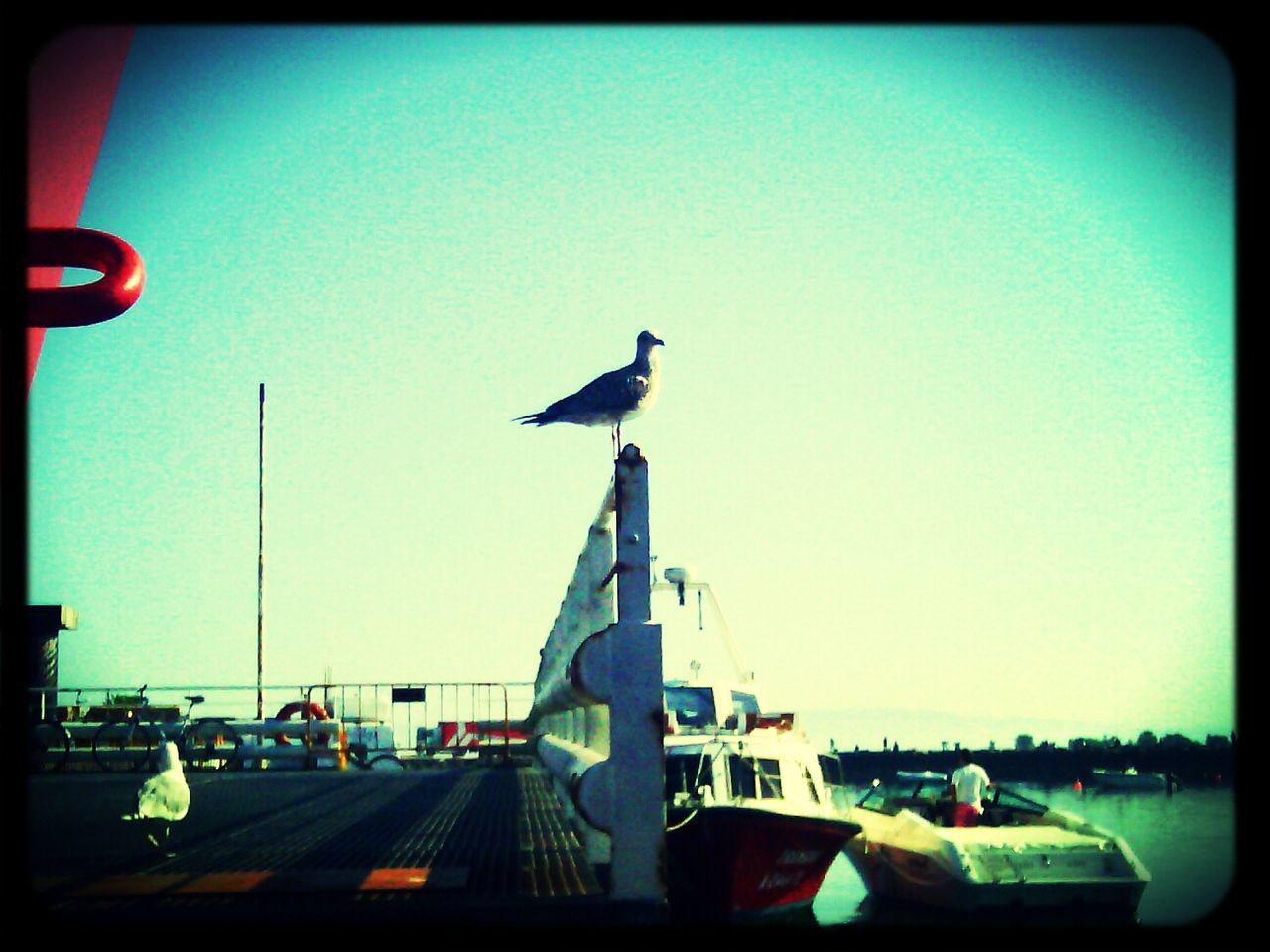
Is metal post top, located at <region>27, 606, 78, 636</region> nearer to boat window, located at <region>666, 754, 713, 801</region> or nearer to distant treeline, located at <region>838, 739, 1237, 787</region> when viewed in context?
boat window, located at <region>666, 754, 713, 801</region>

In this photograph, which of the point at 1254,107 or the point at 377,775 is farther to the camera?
the point at 377,775

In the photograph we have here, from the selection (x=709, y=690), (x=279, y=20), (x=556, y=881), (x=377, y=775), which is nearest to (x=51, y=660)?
(x=377, y=775)

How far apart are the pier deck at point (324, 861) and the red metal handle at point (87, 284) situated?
3335 millimetres

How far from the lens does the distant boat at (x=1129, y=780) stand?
76062mm

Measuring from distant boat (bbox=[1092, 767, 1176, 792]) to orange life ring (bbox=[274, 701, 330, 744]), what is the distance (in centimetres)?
5544

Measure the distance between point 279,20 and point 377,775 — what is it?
17475 mm

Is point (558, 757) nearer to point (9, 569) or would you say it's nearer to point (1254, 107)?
point (9, 569)

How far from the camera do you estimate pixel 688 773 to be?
1573 centimetres

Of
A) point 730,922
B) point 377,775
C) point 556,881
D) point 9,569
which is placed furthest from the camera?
point 377,775

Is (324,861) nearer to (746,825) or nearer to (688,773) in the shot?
(746,825)

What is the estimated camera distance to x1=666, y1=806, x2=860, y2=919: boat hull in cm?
1422

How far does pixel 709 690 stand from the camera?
69.7 feet

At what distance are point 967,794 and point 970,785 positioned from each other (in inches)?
5.8

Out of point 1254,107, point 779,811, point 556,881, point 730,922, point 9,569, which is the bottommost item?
point 730,922
